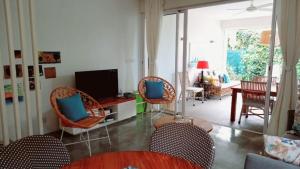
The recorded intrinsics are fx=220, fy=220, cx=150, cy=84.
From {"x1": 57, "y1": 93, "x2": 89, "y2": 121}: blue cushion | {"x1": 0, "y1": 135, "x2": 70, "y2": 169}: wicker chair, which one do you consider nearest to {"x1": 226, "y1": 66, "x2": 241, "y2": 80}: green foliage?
{"x1": 57, "y1": 93, "x2": 89, "y2": 121}: blue cushion

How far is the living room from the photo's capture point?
2.58m

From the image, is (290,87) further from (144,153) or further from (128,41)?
(128,41)

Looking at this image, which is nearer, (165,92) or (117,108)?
Answer: (117,108)

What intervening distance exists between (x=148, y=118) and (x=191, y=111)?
1.12 metres

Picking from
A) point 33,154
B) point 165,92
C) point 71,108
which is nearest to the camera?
point 33,154

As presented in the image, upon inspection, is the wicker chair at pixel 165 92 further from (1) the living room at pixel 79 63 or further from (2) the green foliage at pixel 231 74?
(2) the green foliage at pixel 231 74

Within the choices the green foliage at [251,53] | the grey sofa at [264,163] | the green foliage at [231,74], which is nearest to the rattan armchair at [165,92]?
the grey sofa at [264,163]

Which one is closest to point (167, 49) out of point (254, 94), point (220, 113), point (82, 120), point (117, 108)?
point (220, 113)

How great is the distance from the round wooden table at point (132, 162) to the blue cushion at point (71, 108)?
1654 millimetres

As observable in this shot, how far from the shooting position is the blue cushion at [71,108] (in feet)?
9.69

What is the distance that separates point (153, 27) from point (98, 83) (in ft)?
5.72

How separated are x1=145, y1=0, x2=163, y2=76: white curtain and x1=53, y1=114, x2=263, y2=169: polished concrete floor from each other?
1.48m

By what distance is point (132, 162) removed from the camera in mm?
1410

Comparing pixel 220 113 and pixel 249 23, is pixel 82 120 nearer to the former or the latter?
pixel 220 113
